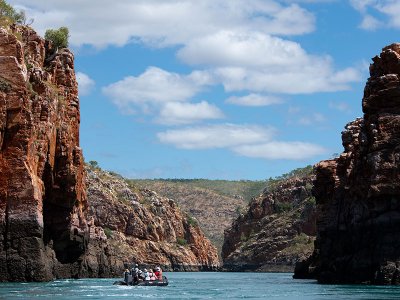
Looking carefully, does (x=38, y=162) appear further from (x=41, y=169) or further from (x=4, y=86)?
(x=4, y=86)

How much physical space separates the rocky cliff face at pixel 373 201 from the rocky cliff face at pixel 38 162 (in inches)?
1200

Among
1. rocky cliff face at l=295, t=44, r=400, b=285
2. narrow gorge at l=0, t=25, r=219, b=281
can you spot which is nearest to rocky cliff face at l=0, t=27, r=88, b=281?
narrow gorge at l=0, t=25, r=219, b=281

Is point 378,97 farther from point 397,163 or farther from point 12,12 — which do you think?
point 12,12

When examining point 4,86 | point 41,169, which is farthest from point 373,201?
point 4,86

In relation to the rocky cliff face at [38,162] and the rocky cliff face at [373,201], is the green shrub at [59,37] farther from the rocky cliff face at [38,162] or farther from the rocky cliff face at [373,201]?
the rocky cliff face at [373,201]

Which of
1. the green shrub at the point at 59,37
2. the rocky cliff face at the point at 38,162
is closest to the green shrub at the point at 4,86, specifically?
the rocky cliff face at the point at 38,162

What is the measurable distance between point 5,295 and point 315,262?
67464 mm

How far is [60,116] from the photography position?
102 meters

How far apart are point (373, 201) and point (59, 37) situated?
45412 mm

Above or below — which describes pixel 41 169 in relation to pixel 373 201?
above

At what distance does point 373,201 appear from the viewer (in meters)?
91.5

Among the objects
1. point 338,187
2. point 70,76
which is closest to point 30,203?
point 70,76

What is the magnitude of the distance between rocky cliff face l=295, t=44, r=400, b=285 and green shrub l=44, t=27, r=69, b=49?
3821cm

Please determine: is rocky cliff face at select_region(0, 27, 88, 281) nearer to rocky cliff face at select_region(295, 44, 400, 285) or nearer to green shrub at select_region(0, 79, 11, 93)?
green shrub at select_region(0, 79, 11, 93)
